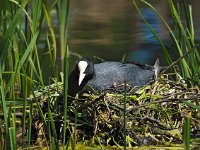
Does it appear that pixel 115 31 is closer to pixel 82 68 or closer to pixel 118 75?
pixel 118 75

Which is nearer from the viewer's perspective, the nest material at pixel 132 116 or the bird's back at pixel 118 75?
the nest material at pixel 132 116

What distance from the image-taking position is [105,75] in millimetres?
5891

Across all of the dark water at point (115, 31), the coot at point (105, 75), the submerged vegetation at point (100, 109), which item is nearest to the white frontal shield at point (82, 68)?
the coot at point (105, 75)

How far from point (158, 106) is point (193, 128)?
10.4 inches

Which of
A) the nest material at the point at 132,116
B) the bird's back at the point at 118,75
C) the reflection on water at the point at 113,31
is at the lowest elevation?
the nest material at the point at 132,116

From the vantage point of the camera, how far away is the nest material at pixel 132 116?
4.98 metres

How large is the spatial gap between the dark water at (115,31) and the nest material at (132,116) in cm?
188

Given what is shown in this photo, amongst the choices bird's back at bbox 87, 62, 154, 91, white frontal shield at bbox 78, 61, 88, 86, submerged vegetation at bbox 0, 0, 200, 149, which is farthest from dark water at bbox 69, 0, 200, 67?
submerged vegetation at bbox 0, 0, 200, 149

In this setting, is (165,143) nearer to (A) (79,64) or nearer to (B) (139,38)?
(A) (79,64)

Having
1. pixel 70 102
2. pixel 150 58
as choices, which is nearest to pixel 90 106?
pixel 70 102

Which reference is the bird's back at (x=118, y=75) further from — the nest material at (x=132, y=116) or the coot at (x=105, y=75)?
the nest material at (x=132, y=116)

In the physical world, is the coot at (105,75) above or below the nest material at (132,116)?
above

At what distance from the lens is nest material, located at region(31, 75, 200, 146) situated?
4.98 m

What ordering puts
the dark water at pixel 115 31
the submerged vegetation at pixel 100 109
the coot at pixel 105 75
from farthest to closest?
the dark water at pixel 115 31, the coot at pixel 105 75, the submerged vegetation at pixel 100 109
